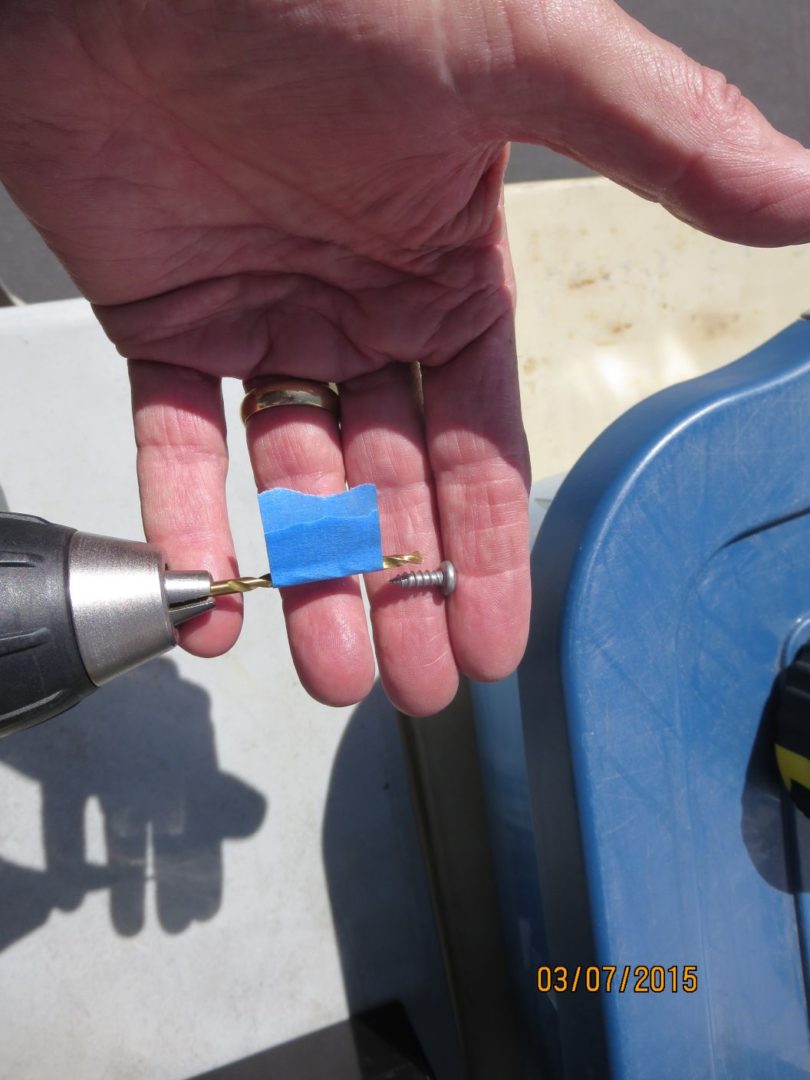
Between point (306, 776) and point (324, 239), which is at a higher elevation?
point (324, 239)

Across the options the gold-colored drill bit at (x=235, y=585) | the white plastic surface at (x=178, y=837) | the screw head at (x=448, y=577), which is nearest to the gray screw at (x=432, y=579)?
the screw head at (x=448, y=577)

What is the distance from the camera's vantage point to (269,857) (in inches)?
33.3

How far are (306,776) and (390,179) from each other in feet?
1.91

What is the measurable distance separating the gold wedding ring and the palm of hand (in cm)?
1

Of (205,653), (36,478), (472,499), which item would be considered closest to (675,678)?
(472,499)

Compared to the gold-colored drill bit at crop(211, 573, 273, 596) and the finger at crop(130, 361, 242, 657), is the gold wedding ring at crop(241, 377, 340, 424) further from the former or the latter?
the gold-colored drill bit at crop(211, 573, 273, 596)

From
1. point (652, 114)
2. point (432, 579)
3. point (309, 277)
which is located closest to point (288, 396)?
point (309, 277)

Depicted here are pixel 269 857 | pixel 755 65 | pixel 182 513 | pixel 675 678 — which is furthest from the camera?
pixel 755 65

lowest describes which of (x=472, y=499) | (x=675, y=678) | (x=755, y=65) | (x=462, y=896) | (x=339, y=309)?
(x=462, y=896)

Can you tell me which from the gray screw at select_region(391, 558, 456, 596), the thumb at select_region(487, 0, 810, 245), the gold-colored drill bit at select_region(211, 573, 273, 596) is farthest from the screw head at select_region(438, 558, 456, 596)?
the thumb at select_region(487, 0, 810, 245)

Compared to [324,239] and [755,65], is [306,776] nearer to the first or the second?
[324,239]

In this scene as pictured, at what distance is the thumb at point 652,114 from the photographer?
1.67 ft

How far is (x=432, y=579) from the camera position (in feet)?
2.34

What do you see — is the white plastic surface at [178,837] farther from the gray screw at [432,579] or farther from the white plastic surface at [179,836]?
the gray screw at [432,579]
